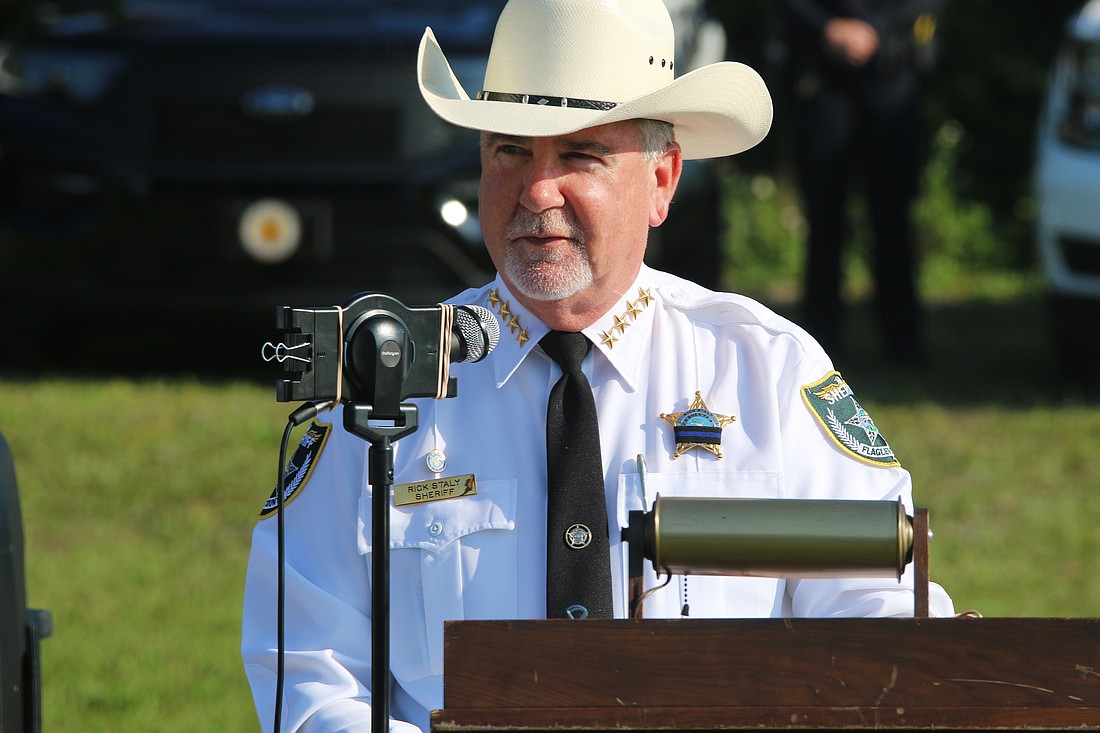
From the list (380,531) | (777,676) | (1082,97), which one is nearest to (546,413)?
(380,531)

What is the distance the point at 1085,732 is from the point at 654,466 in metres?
1.05

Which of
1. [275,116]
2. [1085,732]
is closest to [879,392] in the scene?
[275,116]

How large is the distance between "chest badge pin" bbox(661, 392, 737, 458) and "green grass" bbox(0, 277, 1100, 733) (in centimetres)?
224

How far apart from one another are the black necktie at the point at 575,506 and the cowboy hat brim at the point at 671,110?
38 centimetres

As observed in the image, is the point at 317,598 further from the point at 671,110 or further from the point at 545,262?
the point at 671,110

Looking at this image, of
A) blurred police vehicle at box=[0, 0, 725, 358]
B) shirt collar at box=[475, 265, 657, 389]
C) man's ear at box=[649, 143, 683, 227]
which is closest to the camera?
shirt collar at box=[475, 265, 657, 389]

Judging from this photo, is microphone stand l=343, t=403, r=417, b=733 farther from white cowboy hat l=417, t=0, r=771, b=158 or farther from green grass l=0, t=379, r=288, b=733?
green grass l=0, t=379, r=288, b=733

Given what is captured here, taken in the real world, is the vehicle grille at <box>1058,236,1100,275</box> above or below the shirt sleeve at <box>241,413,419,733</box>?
above

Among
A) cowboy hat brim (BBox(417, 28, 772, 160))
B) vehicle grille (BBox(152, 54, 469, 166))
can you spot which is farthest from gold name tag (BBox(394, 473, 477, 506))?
vehicle grille (BBox(152, 54, 469, 166))

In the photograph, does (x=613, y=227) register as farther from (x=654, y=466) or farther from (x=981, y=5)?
(x=981, y=5)

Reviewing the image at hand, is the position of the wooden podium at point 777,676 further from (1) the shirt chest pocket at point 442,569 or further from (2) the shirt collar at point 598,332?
(2) the shirt collar at point 598,332

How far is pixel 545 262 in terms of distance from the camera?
2.92 m

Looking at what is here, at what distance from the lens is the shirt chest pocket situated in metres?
2.83

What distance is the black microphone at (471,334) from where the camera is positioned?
7.38 ft
